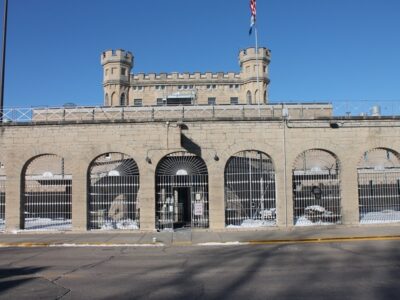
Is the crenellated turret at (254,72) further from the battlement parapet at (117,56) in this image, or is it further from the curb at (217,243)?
the curb at (217,243)

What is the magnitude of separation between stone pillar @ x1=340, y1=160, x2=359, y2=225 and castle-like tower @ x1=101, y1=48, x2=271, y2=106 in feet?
96.2

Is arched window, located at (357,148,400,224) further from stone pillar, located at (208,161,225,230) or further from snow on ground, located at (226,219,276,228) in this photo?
stone pillar, located at (208,161,225,230)

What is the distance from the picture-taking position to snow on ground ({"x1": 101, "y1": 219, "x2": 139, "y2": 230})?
21530 mm

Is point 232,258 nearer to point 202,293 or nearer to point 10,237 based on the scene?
point 202,293

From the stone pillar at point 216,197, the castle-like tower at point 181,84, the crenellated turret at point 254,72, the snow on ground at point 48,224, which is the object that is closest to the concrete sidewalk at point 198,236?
the stone pillar at point 216,197

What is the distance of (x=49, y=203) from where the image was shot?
22.0m

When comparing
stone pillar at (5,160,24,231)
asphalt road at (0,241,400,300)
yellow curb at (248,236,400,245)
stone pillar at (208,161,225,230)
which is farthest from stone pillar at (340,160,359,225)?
stone pillar at (5,160,24,231)

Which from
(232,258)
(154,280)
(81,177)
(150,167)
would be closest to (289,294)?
(154,280)

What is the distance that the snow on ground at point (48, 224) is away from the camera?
2172cm

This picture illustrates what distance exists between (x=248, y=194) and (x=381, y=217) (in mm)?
6700

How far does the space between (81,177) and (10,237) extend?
154 inches

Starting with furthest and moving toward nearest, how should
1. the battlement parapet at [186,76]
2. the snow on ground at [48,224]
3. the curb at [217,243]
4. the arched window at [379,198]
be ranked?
the battlement parapet at [186,76]
the arched window at [379,198]
the snow on ground at [48,224]
the curb at [217,243]

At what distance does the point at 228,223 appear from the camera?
2206 cm

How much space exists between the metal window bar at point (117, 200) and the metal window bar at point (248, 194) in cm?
451
